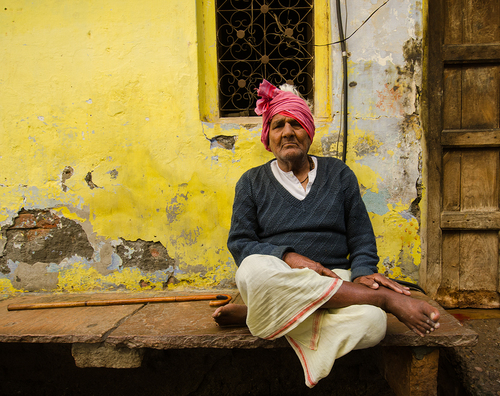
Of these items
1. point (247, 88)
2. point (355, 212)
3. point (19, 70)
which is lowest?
point (355, 212)

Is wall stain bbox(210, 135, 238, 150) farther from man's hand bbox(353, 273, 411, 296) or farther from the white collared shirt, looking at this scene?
man's hand bbox(353, 273, 411, 296)

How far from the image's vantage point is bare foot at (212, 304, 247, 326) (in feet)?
5.41

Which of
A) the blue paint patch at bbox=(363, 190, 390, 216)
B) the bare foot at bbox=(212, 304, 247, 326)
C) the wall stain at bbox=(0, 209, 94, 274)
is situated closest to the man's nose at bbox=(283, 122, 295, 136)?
the blue paint patch at bbox=(363, 190, 390, 216)

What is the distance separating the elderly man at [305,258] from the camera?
4.73 ft

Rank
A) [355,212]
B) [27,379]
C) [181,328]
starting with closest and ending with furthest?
[181,328], [355,212], [27,379]

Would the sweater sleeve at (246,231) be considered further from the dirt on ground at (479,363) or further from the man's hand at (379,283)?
the dirt on ground at (479,363)

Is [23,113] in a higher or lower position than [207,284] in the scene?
higher

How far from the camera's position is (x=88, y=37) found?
233 centimetres

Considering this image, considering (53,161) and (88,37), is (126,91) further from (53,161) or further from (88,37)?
(53,161)

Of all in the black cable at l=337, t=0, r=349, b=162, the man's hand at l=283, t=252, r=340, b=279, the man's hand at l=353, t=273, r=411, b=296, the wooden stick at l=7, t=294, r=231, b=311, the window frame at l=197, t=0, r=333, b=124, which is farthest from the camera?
the window frame at l=197, t=0, r=333, b=124

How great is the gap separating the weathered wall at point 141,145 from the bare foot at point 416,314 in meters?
0.92

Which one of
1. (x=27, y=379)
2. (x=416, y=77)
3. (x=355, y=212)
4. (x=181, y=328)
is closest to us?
(x=181, y=328)

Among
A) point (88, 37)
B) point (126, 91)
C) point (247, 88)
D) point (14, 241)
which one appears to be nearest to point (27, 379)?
point (14, 241)

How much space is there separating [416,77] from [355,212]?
1.14m
